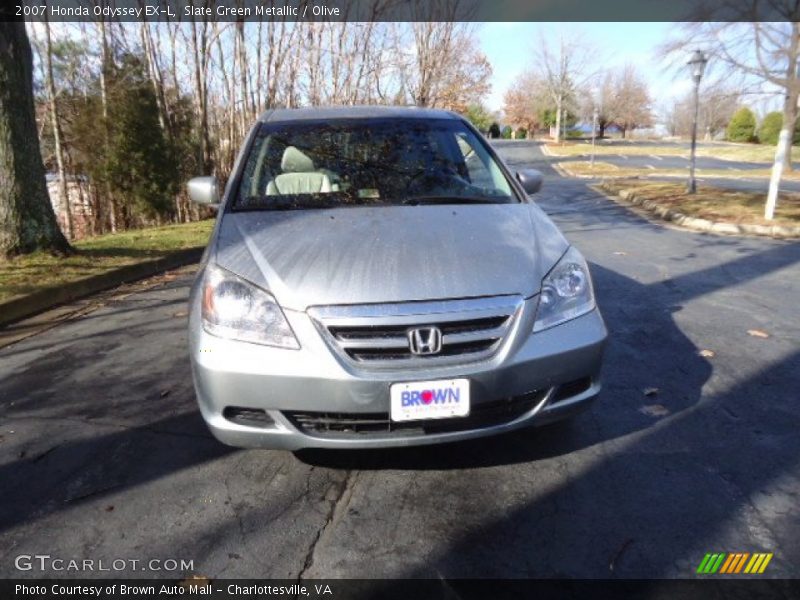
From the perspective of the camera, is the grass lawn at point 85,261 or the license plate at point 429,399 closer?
the license plate at point 429,399

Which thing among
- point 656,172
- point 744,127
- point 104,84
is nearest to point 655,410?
point 104,84

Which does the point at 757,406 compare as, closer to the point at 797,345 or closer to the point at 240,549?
the point at 797,345

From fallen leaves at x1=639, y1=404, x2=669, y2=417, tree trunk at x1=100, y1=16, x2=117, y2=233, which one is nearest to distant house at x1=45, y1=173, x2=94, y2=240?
tree trunk at x1=100, y1=16, x2=117, y2=233

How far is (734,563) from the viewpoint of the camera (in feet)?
6.37

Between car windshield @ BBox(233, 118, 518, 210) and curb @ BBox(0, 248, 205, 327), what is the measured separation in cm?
306

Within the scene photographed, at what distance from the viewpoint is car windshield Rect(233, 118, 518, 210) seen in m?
3.12

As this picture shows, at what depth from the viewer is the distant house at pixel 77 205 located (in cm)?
1458

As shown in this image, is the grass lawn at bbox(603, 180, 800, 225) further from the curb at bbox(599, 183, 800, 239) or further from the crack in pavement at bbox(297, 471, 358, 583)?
the crack in pavement at bbox(297, 471, 358, 583)

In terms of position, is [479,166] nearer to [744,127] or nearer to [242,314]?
[242,314]

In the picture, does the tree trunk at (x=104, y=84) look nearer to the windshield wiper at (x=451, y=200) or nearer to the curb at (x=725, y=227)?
the windshield wiper at (x=451, y=200)

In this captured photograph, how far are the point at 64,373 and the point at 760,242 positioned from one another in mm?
9171

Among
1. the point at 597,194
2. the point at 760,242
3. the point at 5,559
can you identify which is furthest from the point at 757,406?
the point at 597,194

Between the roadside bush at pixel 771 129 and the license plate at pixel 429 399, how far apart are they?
49.8 m

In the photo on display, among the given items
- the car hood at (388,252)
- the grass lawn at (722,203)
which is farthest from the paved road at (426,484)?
the grass lawn at (722,203)
